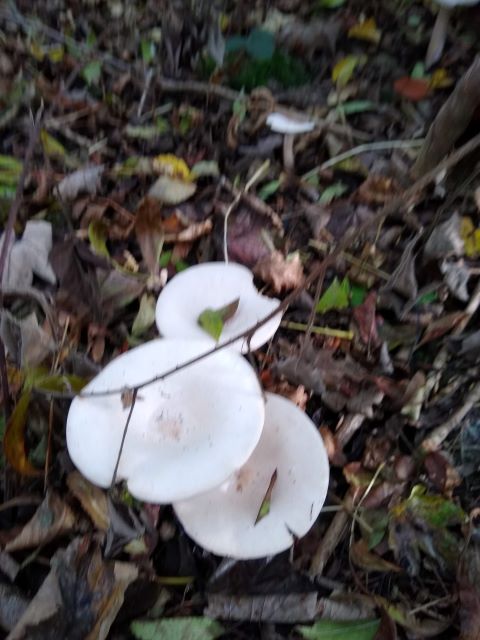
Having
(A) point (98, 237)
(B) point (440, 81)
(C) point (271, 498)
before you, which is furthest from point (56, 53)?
(C) point (271, 498)

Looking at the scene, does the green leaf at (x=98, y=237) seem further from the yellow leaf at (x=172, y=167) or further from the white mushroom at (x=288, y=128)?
the white mushroom at (x=288, y=128)

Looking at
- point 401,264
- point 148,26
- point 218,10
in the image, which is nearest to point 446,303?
point 401,264

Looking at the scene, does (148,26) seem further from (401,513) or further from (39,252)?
(401,513)

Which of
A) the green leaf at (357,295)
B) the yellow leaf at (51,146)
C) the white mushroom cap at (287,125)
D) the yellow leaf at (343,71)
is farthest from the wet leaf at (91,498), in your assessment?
the yellow leaf at (343,71)

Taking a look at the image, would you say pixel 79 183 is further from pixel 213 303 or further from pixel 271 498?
Answer: pixel 271 498

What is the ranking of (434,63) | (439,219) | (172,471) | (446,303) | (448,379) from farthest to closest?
(434,63) → (439,219) → (446,303) → (448,379) → (172,471)
